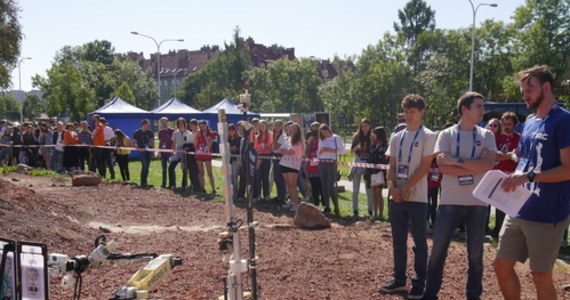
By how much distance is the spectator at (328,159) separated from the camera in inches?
455

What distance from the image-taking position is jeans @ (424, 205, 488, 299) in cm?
520

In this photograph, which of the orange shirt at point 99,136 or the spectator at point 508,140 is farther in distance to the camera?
the orange shirt at point 99,136

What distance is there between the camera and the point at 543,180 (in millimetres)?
4012

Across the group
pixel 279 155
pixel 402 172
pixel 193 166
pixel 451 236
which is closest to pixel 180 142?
pixel 193 166

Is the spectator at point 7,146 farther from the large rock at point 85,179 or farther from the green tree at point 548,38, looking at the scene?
the green tree at point 548,38

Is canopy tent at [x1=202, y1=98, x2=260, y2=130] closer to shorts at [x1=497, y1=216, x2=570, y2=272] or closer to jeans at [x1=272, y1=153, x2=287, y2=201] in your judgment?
jeans at [x1=272, y1=153, x2=287, y2=201]

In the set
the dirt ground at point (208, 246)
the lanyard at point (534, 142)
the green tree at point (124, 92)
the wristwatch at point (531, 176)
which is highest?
the green tree at point (124, 92)

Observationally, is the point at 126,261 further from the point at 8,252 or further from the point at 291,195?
the point at 291,195

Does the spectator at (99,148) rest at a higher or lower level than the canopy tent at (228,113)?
lower

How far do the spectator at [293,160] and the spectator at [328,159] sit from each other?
0.62 m

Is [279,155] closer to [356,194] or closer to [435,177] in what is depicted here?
[356,194]

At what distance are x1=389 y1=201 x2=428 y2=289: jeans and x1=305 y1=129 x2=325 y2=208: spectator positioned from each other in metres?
5.95

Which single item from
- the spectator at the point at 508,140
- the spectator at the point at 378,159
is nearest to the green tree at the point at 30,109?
the spectator at the point at 378,159

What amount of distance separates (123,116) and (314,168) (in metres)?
16.9
